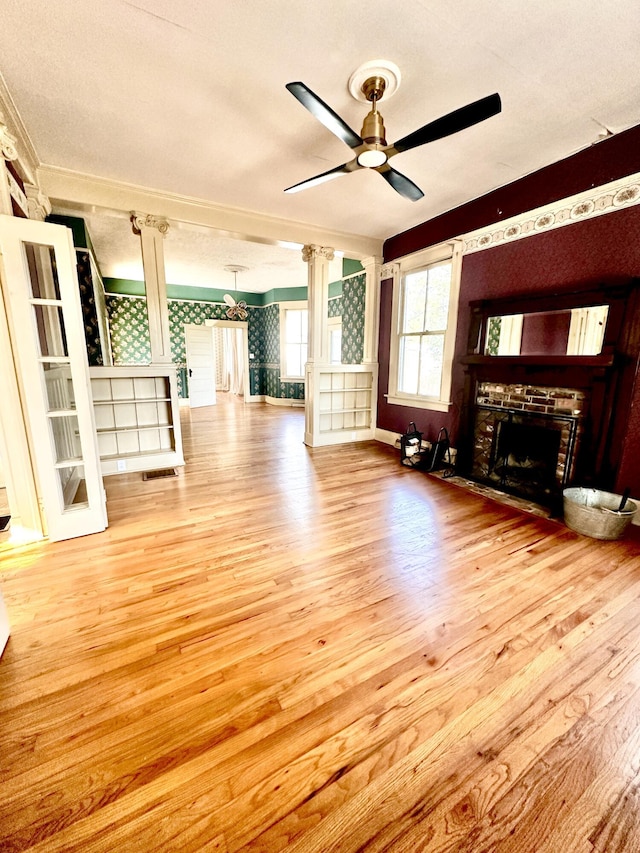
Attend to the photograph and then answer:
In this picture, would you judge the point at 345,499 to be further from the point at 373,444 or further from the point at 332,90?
the point at 332,90

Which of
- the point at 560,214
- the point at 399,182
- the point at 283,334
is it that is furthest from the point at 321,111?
the point at 283,334

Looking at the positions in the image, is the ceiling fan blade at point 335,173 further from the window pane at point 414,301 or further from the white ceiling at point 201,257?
the window pane at point 414,301

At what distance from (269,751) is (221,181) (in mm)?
4179

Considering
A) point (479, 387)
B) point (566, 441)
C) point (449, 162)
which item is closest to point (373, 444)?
point (479, 387)

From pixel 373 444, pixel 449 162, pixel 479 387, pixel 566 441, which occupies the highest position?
pixel 449 162

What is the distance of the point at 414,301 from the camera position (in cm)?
456

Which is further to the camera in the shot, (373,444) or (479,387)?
(373,444)

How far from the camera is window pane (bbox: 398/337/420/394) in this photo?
4.61m

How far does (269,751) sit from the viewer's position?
114 cm

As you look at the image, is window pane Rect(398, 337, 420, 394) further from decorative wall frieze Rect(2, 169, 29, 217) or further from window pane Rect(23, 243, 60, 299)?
decorative wall frieze Rect(2, 169, 29, 217)

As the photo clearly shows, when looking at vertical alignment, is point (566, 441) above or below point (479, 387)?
below

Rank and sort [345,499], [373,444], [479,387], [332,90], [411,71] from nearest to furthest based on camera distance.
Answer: [411,71] → [332,90] → [345,499] → [479,387] → [373,444]

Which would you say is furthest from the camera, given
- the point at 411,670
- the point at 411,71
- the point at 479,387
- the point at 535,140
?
the point at 479,387

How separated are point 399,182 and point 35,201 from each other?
10.7ft
